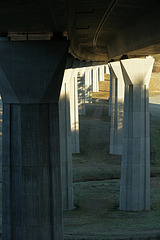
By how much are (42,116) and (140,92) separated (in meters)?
14.0

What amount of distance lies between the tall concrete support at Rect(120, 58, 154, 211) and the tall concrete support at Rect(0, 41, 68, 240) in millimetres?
13086

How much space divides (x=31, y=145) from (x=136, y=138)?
14.2m

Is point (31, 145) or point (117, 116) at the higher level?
point (117, 116)

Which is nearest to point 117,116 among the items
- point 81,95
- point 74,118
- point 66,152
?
point 74,118

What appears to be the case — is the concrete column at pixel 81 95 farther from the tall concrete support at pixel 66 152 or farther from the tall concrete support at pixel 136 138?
the tall concrete support at pixel 136 138

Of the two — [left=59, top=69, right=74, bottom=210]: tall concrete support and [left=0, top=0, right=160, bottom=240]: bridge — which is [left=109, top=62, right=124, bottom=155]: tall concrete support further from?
[left=0, top=0, right=160, bottom=240]: bridge

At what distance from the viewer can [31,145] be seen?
18.5m

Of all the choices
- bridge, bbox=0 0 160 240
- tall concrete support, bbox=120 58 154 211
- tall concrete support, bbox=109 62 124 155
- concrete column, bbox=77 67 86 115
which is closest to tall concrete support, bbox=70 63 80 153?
tall concrete support, bbox=109 62 124 155

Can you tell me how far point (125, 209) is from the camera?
32.3m

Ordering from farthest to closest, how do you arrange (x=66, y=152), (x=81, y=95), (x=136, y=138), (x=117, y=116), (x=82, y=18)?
(x=81, y=95), (x=117, y=116), (x=66, y=152), (x=136, y=138), (x=82, y=18)

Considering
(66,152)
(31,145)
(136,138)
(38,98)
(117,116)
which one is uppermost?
(38,98)

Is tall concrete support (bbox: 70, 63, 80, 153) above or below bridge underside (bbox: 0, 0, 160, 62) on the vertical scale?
below

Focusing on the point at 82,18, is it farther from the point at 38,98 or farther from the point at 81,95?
the point at 81,95

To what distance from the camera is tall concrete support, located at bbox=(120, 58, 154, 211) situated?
31.0 meters
